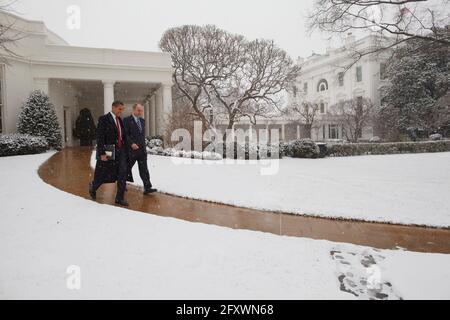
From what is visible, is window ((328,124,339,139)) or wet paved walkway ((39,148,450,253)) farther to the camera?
window ((328,124,339,139))

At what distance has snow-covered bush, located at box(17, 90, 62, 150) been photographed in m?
15.4

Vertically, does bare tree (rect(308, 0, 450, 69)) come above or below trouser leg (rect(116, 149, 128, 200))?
above

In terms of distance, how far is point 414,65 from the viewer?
1156 inches

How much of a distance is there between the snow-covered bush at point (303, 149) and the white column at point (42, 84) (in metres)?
14.3

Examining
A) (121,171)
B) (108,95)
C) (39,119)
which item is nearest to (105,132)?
(121,171)

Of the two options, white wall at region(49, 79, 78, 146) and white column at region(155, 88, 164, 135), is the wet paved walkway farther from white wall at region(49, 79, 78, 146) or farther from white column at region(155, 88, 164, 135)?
white wall at region(49, 79, 78, 146)

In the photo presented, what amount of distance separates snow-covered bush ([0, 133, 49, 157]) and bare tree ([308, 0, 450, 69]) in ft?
44.3

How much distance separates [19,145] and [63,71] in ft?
20.7

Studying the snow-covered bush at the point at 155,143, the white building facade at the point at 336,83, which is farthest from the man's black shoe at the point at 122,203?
the white building facade at the point at 336,83

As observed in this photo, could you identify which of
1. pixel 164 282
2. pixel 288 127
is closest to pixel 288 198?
pixel 164 282

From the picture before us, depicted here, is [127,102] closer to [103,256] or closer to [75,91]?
[75,91]

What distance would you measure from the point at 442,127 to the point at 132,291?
31960 millimetres

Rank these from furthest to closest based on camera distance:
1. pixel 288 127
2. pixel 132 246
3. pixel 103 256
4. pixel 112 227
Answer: pixel 288 127 < pixel 112 227 < pixel 132 246 < pixel 103 256

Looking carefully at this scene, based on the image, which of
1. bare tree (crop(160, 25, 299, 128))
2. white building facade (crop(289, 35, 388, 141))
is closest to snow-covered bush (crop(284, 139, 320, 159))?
bare tree (crop(160, 25, 299, 128))
